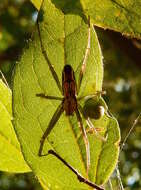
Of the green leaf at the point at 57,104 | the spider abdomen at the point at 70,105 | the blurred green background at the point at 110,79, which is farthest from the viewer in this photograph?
the blurred green background at the point at 110,79

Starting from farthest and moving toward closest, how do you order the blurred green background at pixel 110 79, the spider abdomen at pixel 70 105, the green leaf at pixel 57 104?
the blurred green background at pixel 110 79, the spider abdomen at pixel 70 105, the green leaf at pixel 57 104

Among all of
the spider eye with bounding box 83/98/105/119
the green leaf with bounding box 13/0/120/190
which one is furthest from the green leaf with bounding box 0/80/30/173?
the spider eye with bounding box 83/98/105/119

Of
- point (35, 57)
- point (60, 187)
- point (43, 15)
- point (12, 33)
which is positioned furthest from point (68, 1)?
point (12, 33)

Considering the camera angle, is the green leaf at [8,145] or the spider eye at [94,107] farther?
the green leaf at [8,145]

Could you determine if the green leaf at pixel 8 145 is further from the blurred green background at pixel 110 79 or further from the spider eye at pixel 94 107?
the blurred green background at pixel 110 79

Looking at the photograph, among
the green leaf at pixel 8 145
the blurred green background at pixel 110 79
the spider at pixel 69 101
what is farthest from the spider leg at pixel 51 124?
the blurred green background at pixel 110 79

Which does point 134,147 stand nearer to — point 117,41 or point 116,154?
point 117,41

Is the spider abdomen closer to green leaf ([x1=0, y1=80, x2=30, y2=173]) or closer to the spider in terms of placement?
the spider
